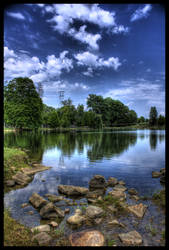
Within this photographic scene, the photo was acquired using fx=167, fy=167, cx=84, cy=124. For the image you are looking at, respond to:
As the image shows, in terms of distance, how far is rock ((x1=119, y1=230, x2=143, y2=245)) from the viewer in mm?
5532

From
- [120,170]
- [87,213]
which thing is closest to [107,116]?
[120,170]

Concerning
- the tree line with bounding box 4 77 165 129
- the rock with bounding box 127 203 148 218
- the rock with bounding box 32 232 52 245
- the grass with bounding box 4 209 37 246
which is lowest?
the rock with bounding box 127 203 148 218

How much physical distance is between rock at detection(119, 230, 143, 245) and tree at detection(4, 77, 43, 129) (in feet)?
178

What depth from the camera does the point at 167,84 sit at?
12.5 ft

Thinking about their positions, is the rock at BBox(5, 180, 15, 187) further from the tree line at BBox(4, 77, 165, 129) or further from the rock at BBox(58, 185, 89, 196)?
the tree line at BBox(4, 77, 165, 129)

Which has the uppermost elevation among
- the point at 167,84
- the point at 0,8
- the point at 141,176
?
the point at 0,8

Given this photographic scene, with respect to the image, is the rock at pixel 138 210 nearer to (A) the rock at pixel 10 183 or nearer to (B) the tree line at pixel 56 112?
(A) the rock at pixel 10 183

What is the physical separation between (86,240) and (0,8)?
22.0 ft

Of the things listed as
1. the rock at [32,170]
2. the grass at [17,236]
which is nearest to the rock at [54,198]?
the grass at [17,236]

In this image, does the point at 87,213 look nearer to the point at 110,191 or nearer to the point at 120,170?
the point at 110,191

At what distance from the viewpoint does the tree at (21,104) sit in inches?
2185

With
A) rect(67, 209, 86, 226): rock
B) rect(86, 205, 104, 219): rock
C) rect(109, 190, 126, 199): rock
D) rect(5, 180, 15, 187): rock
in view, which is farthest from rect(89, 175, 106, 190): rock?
rect(5, 180, 15, 187): rock

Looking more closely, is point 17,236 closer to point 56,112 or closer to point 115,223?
point 115,223

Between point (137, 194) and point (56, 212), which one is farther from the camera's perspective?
point (137, 194)
